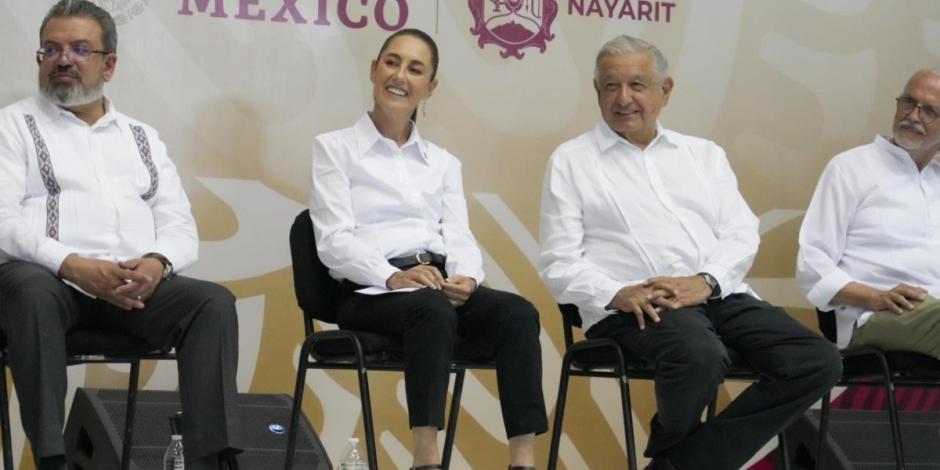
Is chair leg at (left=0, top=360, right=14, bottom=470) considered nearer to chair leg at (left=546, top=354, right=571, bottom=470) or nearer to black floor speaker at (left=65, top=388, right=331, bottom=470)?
black floor speaker at (left=65, top=388, right=331, bottom=470)

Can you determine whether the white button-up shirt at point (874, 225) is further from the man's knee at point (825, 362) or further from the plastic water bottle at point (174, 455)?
the plastic water bottle at point (174, 455)

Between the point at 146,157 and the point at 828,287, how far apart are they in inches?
85.9

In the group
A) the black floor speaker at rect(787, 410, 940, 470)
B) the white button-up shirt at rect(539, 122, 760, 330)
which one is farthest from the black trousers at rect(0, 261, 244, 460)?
the black floor speaker at rect(787, 410, 940, 470)

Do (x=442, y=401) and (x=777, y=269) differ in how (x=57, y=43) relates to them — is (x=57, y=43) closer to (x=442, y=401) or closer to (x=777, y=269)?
(x=442, y=401)

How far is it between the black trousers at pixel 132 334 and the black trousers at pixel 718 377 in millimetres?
1134

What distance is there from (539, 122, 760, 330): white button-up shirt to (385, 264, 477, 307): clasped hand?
0.95 ft

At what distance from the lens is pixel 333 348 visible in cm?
374

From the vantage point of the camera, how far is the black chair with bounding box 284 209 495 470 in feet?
11.9

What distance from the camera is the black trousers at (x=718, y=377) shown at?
3.59 m

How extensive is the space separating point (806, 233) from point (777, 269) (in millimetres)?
775

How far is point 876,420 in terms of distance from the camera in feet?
15.7

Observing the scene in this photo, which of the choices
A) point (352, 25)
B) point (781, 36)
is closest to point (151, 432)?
point (352, 25)

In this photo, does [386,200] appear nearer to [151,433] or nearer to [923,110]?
[151,433]

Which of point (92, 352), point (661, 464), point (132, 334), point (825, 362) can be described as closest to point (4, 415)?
point (92, 352)
